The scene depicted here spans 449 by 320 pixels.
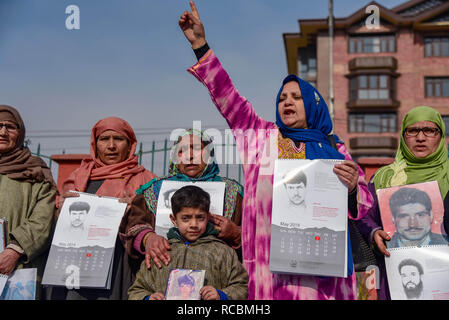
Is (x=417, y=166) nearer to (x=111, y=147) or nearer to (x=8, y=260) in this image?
(x=111, y=147)

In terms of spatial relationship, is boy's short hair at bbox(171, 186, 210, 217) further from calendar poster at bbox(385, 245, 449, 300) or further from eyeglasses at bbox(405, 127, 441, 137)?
eyeglasses at bbox(405, 127, 441, 137)

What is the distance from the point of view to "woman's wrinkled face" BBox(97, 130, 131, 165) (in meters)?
3.66

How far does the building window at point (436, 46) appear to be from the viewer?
27484 mm

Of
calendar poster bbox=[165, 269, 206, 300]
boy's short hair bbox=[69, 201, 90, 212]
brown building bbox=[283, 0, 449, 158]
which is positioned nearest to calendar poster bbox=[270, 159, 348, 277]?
calendar poster bbox=[165, 269, 206, 300]

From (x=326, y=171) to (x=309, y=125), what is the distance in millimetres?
385

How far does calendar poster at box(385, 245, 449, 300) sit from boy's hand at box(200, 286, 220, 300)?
110 centimetres

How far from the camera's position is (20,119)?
364 cm

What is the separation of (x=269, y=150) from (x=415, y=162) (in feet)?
3.80

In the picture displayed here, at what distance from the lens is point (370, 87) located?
28.3 meters

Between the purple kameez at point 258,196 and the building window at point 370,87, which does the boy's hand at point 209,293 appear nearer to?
the purple kameez at point 258,196

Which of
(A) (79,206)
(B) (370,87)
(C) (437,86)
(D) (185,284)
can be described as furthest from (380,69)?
(D) (185,284)

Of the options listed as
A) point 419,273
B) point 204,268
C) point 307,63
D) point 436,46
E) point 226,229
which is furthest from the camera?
point 307,63

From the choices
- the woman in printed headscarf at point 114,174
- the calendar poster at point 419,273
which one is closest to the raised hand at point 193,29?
the woman in printed headscarf at point 114,174
